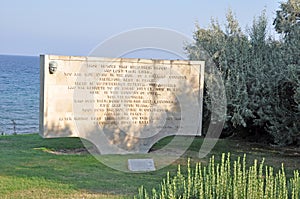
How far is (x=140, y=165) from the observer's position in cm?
802

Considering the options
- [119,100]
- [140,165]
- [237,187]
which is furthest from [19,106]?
[237,187]

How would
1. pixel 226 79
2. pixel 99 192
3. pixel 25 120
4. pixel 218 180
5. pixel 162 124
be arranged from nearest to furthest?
pixel 218 180, pixel 99 192, pixel 162 124, pixel 226 79, pixel 25 120

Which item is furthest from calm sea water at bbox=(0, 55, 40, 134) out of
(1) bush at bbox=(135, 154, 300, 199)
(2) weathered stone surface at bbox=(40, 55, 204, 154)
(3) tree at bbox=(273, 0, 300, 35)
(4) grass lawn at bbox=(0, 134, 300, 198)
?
(1) bush at bbox=(135, 154, 300, 199)

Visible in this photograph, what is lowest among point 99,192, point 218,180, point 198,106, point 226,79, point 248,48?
point 99,192

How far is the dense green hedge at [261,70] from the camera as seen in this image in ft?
31.6

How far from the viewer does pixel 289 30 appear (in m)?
10.7

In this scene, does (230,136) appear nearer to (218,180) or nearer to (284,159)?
(284,159)

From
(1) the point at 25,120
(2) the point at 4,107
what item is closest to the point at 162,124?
(1) the point at 25,120

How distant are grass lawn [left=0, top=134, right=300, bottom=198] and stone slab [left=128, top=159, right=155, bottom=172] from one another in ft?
0.68

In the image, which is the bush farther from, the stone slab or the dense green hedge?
the dense green hedge

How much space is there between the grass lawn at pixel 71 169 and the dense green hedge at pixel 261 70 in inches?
32.6

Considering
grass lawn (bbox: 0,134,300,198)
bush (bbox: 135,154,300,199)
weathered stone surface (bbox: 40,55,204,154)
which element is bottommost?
grass lawn (bbox: 0,134,300,198)

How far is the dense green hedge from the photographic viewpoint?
963 centimetres

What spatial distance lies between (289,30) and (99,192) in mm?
6763
